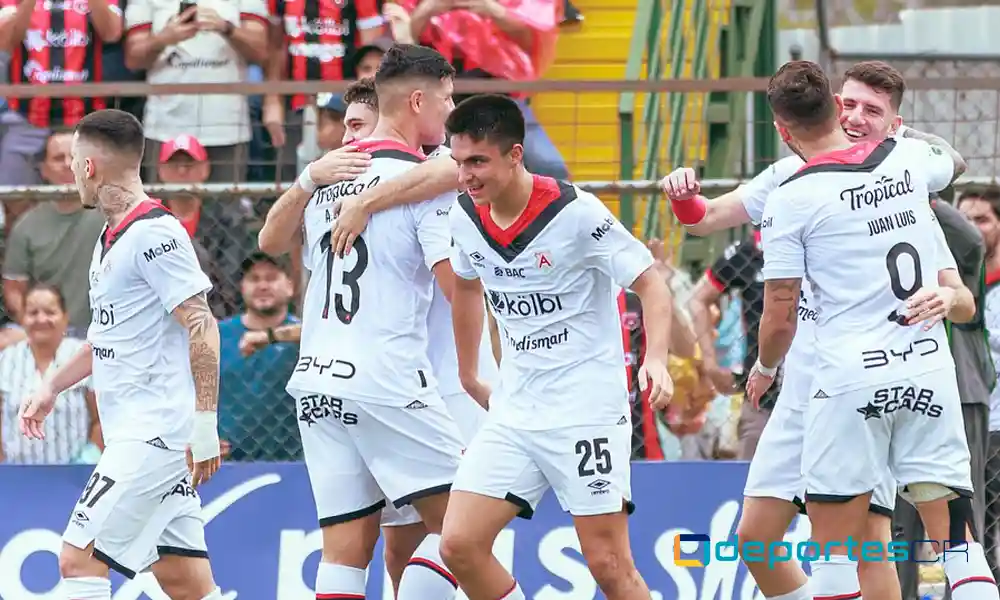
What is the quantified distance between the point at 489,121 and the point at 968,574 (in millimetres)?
2458

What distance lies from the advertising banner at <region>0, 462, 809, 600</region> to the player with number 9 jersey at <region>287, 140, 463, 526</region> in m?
1.80

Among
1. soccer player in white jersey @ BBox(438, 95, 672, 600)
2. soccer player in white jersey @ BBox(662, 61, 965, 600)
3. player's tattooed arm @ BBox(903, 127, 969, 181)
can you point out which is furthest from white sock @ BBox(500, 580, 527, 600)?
player's tattooed arm @ BBox(903, 127, 969, 181)

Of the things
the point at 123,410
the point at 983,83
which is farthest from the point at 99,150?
the point at 983,83

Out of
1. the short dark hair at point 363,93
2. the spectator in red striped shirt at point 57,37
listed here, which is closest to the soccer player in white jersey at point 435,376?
the short dark hair at point 363,93

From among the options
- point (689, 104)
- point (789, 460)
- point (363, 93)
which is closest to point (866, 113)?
point (789, 460)

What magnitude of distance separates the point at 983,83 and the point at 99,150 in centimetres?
424

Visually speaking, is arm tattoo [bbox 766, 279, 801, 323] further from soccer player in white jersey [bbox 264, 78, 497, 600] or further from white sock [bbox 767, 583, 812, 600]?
soccer player in white jersey [bbox 264, 78, 497, 600]

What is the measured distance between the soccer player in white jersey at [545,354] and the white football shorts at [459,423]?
62cm

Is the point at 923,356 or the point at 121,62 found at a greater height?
the point at 121,62

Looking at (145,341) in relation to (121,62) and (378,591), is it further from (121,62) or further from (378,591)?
(121,62)

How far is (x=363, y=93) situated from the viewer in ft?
23.0

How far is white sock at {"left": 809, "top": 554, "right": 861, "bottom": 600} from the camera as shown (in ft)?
21.4

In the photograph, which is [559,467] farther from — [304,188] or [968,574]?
[968,574]

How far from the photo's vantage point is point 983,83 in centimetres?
824
